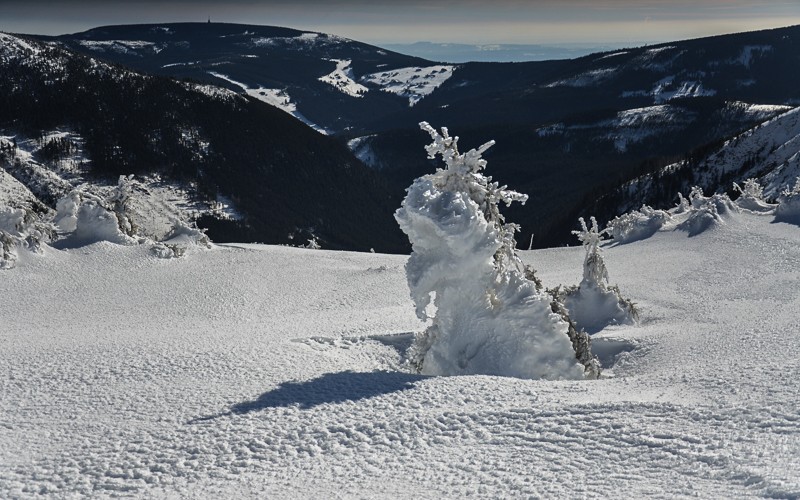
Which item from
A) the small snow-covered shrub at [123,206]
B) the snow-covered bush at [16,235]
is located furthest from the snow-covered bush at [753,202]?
the snow-covered bush at [16,235]

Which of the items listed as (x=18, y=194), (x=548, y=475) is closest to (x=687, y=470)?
(x=548, y=475)

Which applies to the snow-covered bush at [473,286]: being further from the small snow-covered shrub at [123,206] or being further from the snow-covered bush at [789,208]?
the snow-covered bush at [789,208]

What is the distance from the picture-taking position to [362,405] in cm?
1720

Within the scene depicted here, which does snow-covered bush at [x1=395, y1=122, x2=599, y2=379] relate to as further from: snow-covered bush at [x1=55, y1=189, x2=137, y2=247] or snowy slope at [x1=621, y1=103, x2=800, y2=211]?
snowy slope at [x1=621, y1=103, x2=800, y2=211]

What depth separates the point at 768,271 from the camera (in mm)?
29500

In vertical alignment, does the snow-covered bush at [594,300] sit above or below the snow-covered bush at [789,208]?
below

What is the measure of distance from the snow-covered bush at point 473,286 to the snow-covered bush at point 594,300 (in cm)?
548

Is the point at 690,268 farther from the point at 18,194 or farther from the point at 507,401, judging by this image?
the point at 18,194

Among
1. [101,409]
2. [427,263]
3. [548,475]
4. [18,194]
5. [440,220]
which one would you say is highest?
[440,220]

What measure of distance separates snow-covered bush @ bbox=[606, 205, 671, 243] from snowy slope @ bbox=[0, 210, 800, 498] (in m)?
11.9

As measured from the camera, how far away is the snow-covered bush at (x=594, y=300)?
27297 millimetres

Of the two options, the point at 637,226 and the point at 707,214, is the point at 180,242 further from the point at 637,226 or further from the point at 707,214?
the point at 707,214

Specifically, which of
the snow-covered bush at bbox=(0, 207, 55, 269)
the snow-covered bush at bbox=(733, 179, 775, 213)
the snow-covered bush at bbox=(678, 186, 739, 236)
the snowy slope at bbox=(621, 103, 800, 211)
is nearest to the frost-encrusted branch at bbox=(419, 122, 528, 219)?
the snow-covered bush at bbox=(0, 207, 55, 269)

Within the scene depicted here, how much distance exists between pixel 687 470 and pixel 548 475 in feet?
8.12
